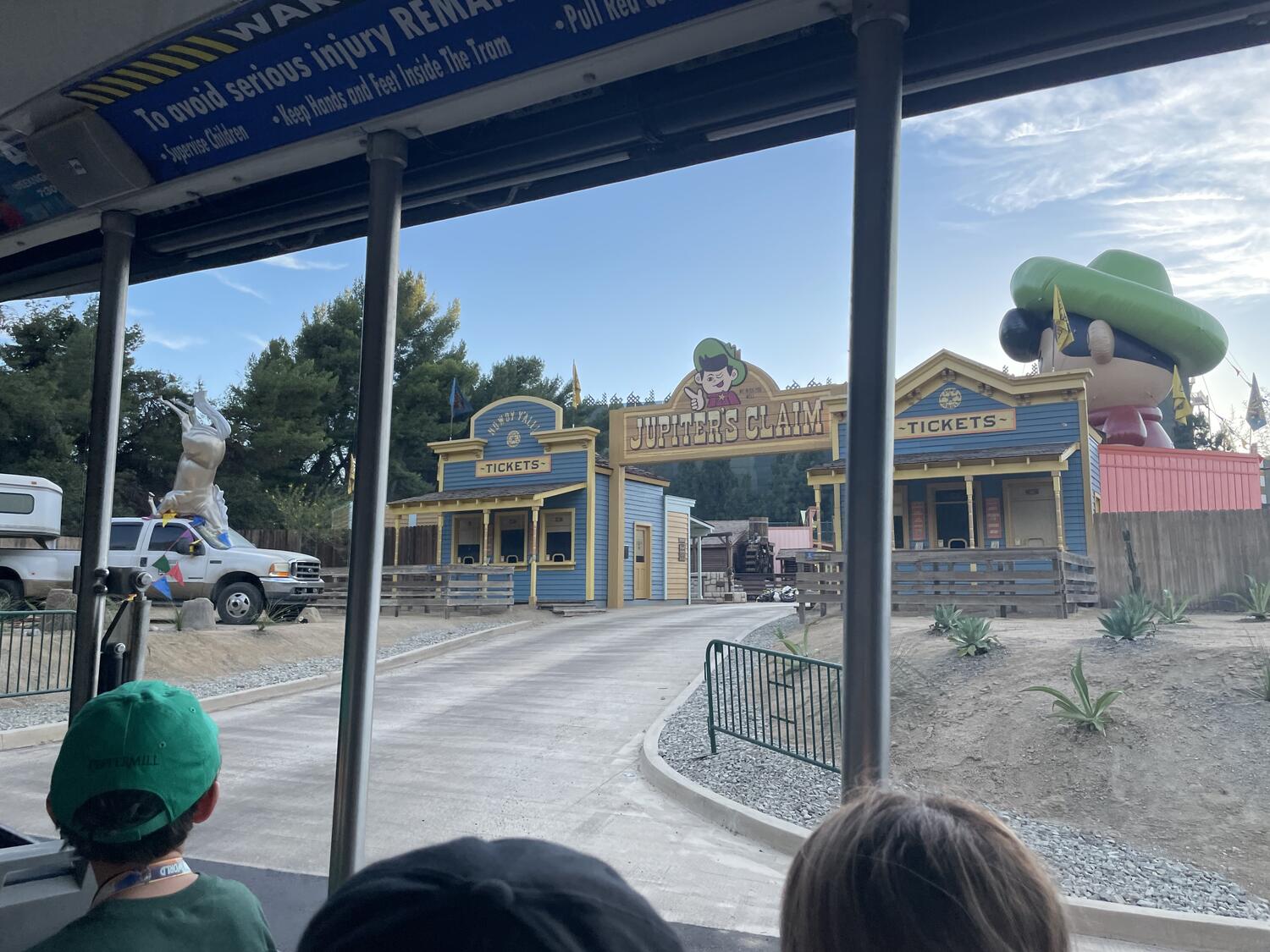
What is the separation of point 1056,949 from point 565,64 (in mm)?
2443

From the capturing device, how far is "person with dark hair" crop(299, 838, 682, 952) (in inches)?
25.1

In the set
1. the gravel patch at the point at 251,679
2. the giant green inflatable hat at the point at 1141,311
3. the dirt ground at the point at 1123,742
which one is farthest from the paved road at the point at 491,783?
the giant green inflatable hat at the point at 1141,311

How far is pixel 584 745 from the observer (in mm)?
8125

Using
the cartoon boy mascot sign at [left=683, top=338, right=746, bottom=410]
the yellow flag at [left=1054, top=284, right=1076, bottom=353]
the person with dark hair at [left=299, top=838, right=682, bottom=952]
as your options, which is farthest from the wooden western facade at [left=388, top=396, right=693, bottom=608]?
the person with dark hair at [left=299, top=838, right=682, bottom=952]

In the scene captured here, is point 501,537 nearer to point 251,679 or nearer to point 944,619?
point 251,679

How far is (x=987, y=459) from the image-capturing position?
680 inches

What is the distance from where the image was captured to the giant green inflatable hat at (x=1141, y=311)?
21.0m

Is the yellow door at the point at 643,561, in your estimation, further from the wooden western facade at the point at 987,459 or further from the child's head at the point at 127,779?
the child's head at the point at 127,779

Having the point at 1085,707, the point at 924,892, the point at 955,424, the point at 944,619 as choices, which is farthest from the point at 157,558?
the point at 924,892

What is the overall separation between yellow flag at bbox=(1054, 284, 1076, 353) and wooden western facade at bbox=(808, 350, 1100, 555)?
2946 mm

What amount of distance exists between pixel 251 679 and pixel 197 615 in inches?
91.1

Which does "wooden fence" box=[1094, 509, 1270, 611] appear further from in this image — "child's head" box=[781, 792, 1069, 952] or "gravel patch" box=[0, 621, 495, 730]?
"child's head" box=[781, 792, 1069, 952]

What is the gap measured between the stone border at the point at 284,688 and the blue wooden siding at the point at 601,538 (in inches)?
203

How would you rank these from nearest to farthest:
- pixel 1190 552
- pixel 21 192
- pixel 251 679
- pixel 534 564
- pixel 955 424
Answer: pixel 21 192 → pixel 251 679 → pixel 1190 552 → pixel 955 424 → pixel 534 564
